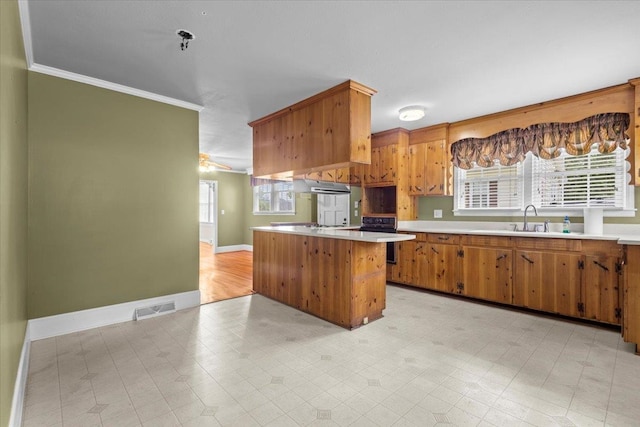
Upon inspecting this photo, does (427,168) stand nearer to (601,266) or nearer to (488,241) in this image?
(488,241)

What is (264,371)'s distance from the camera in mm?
2234

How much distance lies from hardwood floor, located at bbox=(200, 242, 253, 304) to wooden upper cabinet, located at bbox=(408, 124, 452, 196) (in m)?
3.19

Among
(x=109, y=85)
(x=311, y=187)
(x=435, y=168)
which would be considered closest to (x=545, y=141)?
(x=435, y=168)

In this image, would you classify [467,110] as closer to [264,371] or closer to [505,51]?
[505,51]

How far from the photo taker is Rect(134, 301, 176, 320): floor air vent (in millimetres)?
3336

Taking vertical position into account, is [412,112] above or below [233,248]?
above

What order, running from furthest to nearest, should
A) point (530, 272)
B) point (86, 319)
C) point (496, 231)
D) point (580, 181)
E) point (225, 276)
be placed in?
point (225, 276) → point (496, 231) → point (580, 181) → point (530, 272) → point (86, 319)

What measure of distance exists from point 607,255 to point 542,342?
1.20m

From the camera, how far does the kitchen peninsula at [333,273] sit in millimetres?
3072

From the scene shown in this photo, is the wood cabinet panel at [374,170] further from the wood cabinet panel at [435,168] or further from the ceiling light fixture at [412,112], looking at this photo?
the ceiling light fixture at [412,112]

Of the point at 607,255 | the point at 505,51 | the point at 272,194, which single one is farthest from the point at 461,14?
the point at 272,194

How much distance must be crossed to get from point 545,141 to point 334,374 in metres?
3.76

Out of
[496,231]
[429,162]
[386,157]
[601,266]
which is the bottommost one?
[601,266]

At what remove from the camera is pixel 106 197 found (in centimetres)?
320
